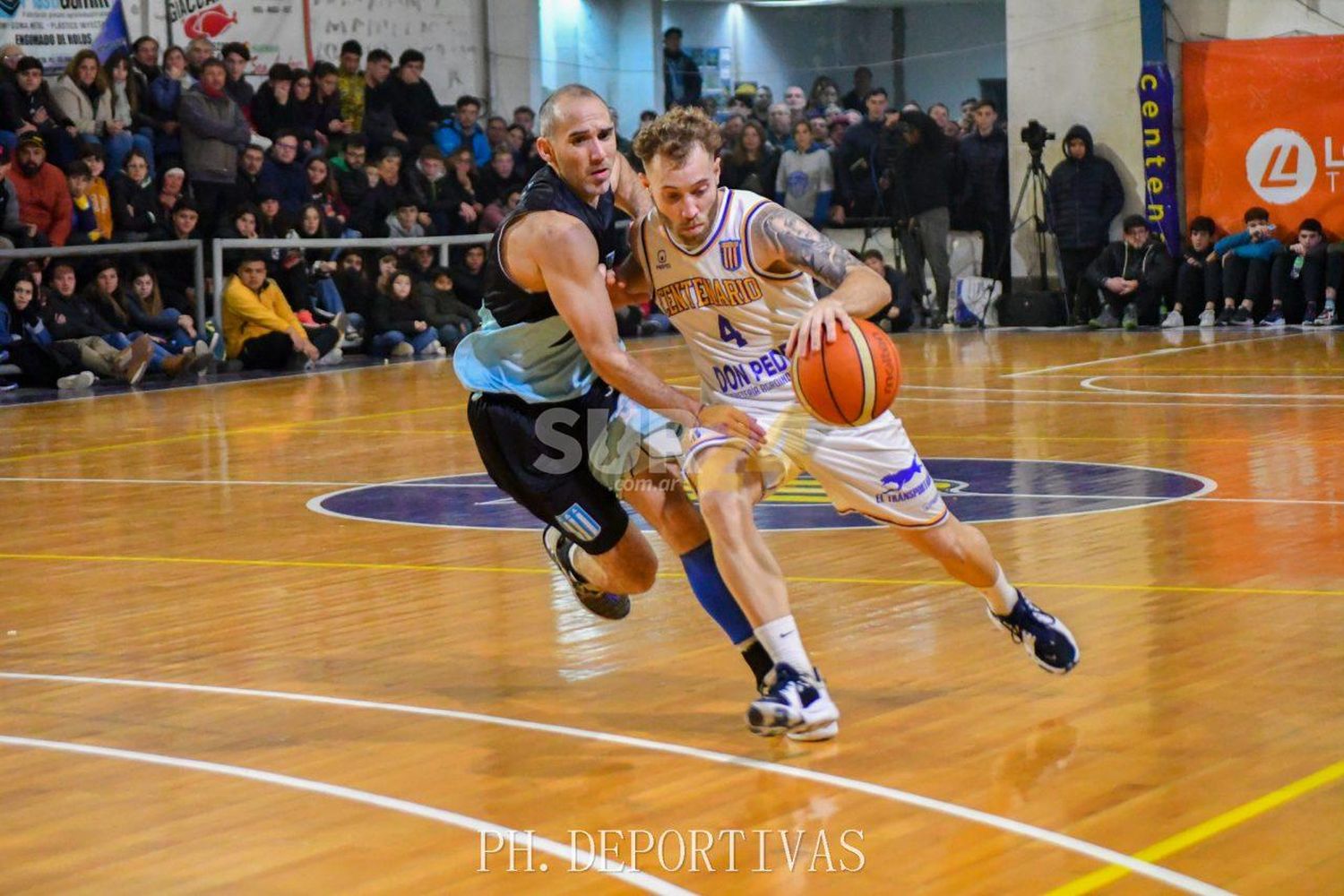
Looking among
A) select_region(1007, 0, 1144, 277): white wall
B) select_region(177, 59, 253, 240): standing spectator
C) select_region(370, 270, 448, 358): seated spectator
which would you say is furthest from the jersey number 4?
select_region(1007, 0, 1144, 277): white wall

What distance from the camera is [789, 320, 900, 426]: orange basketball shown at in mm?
4742

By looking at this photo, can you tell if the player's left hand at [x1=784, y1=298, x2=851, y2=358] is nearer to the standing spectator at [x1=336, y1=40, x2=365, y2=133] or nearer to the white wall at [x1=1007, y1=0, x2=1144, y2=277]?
the standing spectator at [x1=336, y1=40, x2=365, y2=133]

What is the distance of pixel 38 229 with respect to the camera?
1592cm

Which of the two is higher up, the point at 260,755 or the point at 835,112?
the point at 835,112

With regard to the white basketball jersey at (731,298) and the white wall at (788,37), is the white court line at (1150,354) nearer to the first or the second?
the white basketball jersey at (731,298)

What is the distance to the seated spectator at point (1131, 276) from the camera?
19.7 m

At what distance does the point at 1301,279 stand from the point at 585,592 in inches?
579

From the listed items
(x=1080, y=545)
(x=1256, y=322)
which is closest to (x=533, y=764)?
(x=1080, y=545)

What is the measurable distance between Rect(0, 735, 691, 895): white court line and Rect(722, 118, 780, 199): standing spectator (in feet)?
→ 54.0

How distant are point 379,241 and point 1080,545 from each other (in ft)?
38.6

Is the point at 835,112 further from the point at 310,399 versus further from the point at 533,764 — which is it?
the point at 533,764

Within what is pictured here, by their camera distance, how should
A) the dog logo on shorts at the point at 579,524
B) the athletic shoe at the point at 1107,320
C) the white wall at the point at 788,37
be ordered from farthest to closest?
the white wall at the point at 788,37 → the athletic shoe at the point at 1107,320 → the dog logo on shorts at the point at 579,524

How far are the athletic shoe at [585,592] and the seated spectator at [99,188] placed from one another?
11.3m

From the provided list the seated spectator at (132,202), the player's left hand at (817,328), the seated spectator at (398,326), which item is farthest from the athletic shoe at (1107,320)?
the player's left hand at (817,328)
